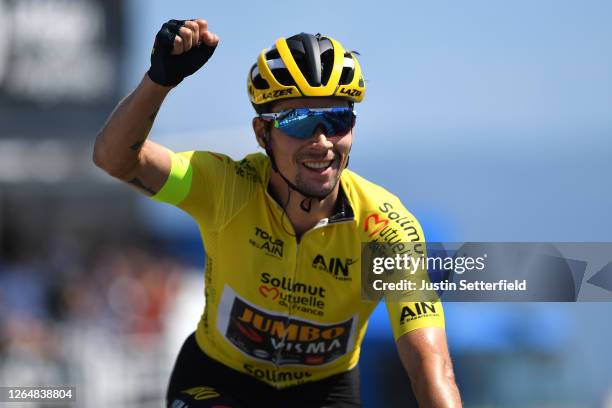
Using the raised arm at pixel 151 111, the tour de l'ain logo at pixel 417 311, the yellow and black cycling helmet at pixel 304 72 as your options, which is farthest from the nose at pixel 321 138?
the tour de l'ain logo at pixel 417 311

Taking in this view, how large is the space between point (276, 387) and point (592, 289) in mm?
1843

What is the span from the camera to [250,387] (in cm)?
542

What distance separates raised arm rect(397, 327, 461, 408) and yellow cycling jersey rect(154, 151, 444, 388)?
1.70 feet

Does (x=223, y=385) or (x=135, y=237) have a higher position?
(x=135, y=237)

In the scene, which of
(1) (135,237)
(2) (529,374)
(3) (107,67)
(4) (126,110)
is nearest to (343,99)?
(4) (126,110)

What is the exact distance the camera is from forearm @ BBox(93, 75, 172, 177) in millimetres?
4738

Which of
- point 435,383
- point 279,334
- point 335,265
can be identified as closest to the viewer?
point 435,383

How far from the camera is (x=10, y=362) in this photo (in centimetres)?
1159

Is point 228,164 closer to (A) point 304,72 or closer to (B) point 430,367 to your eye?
(A) point 304,72

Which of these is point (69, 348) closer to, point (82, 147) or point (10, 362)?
point (10, 362)

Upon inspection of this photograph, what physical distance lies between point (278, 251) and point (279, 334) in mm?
451

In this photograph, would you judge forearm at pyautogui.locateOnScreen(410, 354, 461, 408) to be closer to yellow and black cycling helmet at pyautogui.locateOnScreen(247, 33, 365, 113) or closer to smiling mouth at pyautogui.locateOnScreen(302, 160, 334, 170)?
smiling mouth at pyautogui.locateOnScreen(302, 160, 334, 170)

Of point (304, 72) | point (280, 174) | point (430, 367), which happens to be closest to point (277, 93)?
point (304, 72)

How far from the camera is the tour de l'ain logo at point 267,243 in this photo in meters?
5.16
